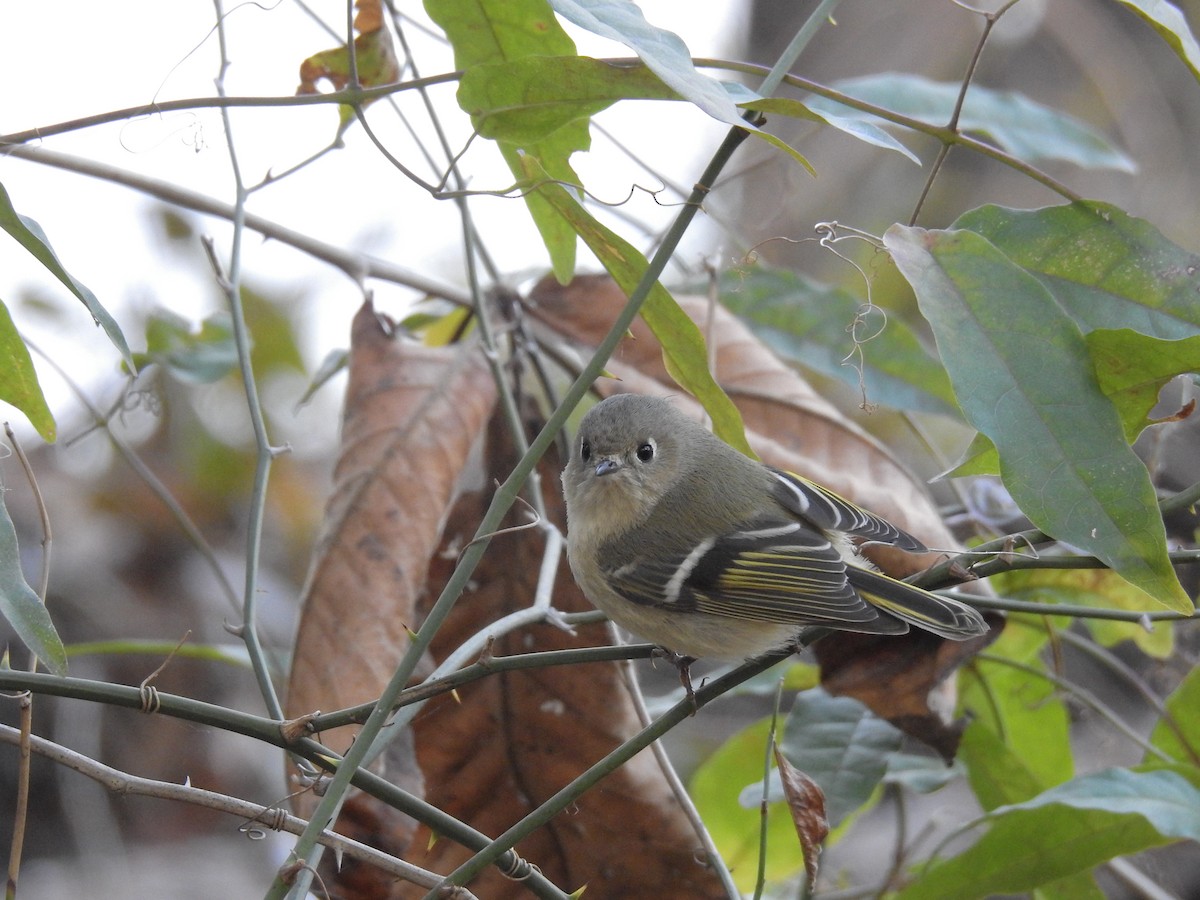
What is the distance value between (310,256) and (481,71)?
909 mm

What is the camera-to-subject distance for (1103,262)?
1.43m

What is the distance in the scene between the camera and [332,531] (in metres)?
1.74

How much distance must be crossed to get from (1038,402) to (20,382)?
3.65 ft

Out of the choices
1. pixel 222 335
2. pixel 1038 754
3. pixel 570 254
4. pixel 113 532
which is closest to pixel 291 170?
pixel 570 254

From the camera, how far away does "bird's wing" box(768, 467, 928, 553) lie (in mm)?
1727

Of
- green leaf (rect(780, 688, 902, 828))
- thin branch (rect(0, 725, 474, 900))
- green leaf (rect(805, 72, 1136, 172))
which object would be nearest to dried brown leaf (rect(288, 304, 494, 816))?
thin branch (rect(0, 725, 474, 900))

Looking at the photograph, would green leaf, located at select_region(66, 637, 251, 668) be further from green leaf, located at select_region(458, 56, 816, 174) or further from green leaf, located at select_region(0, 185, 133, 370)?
green leaf, located at select_region(458, 56, 816, 174)

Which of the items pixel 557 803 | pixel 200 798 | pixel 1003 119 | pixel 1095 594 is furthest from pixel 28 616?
pixel 1003 119

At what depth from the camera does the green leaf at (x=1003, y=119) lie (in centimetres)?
232

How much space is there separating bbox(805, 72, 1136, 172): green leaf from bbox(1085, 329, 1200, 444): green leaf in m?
1.19

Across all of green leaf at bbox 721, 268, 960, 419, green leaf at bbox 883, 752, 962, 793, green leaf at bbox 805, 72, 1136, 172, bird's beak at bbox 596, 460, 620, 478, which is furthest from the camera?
green leaf at bbox 805, 72, 1136, 172

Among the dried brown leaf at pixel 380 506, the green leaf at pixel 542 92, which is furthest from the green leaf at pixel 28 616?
the green leaf at pixel 542 92

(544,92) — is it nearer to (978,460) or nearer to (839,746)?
(978,460)

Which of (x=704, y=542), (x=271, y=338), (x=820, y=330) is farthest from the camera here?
(x=271, y=338)
